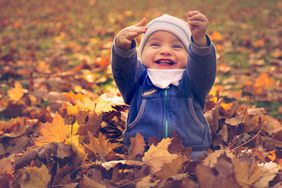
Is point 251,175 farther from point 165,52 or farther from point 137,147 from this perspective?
point 165,52

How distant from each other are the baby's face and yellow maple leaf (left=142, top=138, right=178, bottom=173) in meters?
0.56

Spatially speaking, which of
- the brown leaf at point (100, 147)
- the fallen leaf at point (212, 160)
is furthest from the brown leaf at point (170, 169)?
the brown leaf at point (100, 147)

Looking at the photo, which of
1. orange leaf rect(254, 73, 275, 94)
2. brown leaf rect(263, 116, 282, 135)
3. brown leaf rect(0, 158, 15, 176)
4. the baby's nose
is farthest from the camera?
orange leaf rect(254, 73, 275, 94)

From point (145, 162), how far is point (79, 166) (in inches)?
12.1

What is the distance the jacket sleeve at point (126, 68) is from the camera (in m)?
2.31

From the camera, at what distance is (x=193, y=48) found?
2195mm

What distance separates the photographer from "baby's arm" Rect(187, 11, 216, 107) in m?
2.15

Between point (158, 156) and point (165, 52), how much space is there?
630 millimetres

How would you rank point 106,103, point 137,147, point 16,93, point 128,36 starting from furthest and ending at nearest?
point 16,93 → point 106,103 → point 128,36 → point 137,147

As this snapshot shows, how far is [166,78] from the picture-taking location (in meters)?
2.36

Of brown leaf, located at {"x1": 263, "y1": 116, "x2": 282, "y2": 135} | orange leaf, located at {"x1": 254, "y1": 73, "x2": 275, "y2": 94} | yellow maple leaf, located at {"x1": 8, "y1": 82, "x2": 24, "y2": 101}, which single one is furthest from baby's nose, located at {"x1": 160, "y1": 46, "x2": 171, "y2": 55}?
orange leaf, located at {"x1": 254, "y1": 73, "x2": 275, "y2": 94}

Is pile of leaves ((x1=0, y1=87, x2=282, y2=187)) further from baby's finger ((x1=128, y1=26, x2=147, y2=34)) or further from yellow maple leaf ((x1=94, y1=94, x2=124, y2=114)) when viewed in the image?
baby's finger ((x1=128, y1=26, x2=147, y2=34))

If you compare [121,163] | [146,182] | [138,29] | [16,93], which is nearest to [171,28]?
[138,29]

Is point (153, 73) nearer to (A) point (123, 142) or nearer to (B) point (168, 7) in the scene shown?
(A) point (123, 142)
